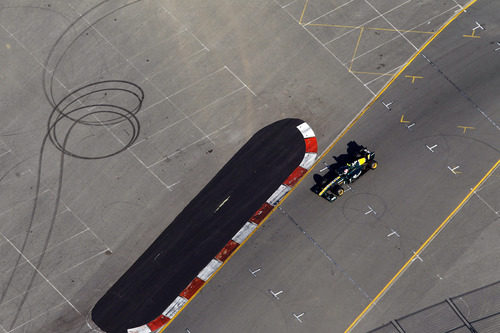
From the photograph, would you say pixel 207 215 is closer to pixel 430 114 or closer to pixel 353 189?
pixel 353 189

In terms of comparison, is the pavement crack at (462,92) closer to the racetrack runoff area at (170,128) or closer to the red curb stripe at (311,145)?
the racetrack runoff area at (170,128)

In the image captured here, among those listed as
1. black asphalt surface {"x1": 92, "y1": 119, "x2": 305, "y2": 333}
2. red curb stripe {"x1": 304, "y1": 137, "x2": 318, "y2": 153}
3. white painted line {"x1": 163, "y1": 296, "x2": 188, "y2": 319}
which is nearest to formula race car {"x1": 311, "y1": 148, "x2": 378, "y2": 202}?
red curb stripe {"x1": 304, "y1": 137, "x2": 318, "y2": 153}

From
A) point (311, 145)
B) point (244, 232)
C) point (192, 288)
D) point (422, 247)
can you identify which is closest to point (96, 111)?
point (244, 232)

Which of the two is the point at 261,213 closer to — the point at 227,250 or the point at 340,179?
the point at 227,250


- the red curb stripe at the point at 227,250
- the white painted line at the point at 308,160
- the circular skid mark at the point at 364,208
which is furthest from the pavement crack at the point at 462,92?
the red curb stripe at the point at 227,250

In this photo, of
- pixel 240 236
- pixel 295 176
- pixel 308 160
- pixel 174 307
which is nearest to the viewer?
pixel 174 307

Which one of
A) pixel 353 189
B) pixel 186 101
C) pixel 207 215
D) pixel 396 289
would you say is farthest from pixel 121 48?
pixel 396 289
